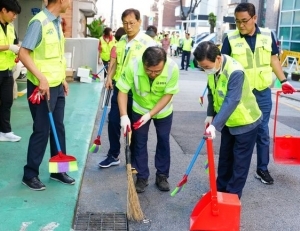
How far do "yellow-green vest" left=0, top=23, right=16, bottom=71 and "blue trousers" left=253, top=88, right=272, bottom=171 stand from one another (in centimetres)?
288

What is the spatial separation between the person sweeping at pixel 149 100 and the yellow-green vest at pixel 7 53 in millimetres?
1906

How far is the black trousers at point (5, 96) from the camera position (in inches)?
223

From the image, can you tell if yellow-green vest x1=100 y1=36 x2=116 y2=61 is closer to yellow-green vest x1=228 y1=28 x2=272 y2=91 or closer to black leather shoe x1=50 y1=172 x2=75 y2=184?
yellow-green vest x1=228 y1=28 x2=272 y2=91

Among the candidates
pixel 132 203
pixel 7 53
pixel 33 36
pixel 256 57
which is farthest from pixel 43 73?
pixel 256 57

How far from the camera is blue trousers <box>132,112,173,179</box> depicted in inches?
A: 177

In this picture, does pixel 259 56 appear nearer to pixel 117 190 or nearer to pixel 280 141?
pixel 280 141

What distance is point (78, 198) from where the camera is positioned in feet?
14.2

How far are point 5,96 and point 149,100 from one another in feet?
7.24

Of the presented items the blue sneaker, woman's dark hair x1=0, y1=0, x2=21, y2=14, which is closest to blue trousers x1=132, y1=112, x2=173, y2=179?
the blue sneaker

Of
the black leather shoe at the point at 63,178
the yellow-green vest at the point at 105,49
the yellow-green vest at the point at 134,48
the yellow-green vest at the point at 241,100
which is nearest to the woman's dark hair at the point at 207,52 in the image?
the yellow-green vest at the point at 241,100

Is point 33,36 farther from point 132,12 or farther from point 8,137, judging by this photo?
point 8,137

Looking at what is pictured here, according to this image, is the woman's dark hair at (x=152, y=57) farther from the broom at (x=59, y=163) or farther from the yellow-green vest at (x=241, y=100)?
the broom at (x=59, y=163)

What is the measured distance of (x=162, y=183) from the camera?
4.68 m

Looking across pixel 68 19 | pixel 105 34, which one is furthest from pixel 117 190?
pixel 68 19
